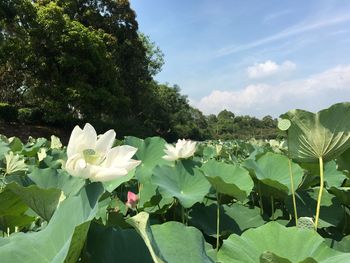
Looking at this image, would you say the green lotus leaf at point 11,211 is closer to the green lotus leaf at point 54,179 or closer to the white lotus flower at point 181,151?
the green lotus leaf at point 54,179

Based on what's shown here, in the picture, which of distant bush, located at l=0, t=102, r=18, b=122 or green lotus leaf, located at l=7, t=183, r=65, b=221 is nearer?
green lotus leaf, located at l=7, t=183, r=65, b=221

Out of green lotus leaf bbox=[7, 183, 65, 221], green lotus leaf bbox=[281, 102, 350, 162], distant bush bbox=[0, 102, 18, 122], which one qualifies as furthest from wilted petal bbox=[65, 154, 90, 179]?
distant bush bbox=[0, 102, 18, 122]

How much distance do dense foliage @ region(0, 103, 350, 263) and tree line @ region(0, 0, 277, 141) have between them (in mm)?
15827

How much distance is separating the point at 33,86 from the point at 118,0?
6.43 meters

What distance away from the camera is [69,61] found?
57.7 ft

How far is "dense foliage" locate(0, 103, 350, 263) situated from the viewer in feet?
1.85

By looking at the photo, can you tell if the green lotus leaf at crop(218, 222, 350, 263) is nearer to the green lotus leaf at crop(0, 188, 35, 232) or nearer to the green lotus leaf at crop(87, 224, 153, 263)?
the green lotus leaf at crop(87, 224, 153, 263)

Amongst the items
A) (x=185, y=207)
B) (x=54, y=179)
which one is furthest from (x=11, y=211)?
(x=185, y=207)

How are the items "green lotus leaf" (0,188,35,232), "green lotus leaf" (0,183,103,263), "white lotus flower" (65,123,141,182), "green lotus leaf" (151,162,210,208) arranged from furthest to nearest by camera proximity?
"green lotus leaf" (151,162,210,208)
"green lotus leaf" (0,188,35,232)
"white lotus flower" (65,123,141,182)
"green lotus leaf" (0,183,103,263)

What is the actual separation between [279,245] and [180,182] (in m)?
0.67

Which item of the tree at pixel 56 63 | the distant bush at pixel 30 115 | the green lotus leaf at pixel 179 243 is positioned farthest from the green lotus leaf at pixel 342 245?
the distant bush at pixel 30 115

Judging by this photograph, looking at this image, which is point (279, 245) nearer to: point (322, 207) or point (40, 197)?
point (40, 197)

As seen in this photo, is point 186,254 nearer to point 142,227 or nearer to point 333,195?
point 142,227

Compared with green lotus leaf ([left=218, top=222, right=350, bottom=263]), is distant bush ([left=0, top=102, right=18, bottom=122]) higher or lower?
higher
